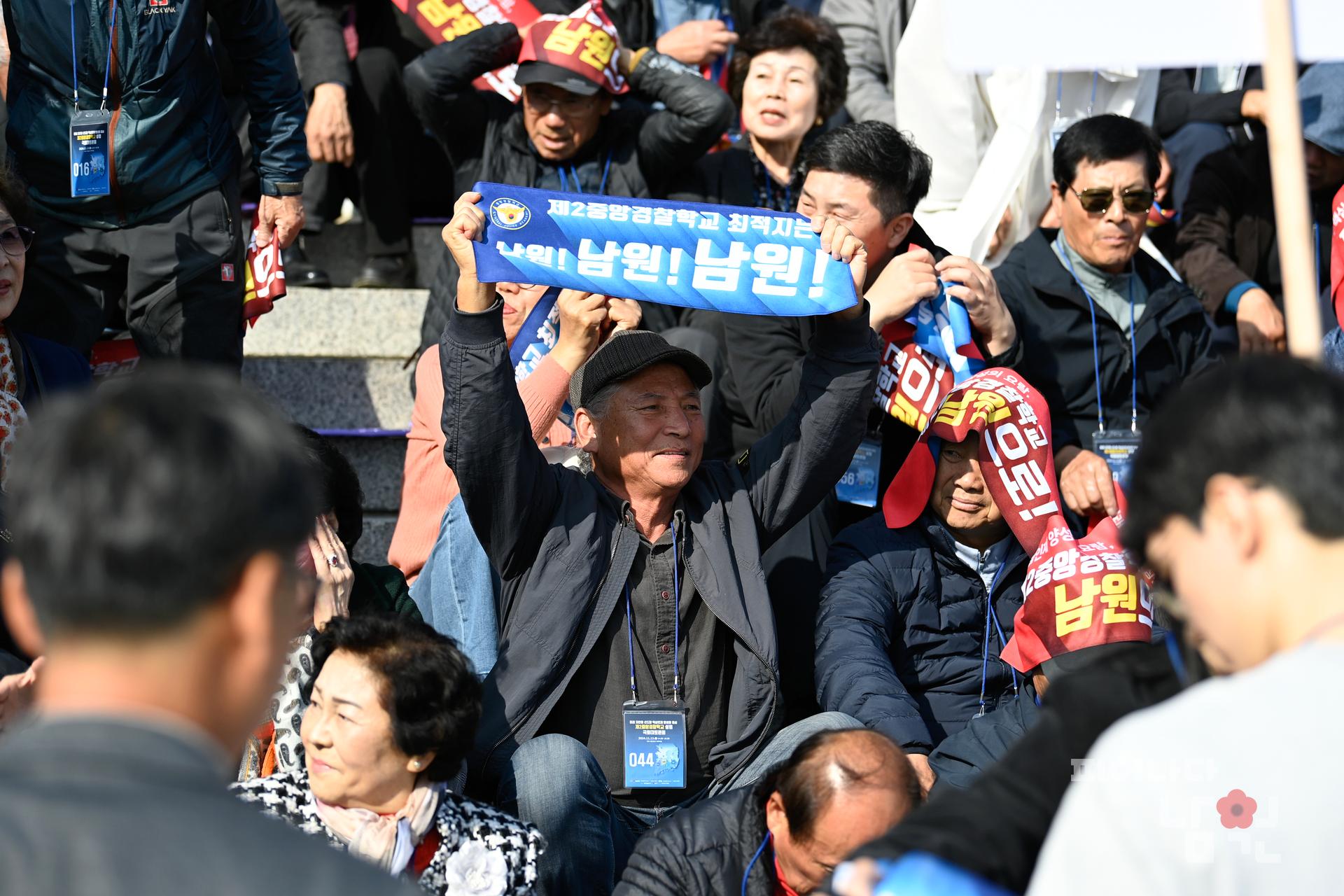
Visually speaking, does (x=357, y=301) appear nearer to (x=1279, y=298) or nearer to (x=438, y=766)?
(x=438, y=766)

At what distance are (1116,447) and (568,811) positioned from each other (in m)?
2.23

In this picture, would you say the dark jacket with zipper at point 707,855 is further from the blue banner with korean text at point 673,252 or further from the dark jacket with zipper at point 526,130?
the dark jacket with zipper at point 526,130

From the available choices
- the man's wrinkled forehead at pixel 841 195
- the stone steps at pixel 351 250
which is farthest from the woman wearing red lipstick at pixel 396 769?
the stone steps at pixel 351 250

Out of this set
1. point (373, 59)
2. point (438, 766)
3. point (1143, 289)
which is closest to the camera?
point (438, 766)

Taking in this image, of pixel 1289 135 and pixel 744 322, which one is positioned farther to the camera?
pixel 744 322

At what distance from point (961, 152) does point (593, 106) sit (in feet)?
4.88

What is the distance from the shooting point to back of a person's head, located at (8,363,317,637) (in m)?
1.35

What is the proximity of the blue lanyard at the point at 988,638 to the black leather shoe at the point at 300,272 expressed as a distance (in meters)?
2.87

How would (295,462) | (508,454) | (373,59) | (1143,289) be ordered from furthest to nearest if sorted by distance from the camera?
(373,59), (1143,289), (508,454), (295,462)

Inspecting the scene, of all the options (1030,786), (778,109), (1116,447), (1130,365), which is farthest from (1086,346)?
(1030,786)

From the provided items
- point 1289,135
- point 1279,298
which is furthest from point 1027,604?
point 1279,298

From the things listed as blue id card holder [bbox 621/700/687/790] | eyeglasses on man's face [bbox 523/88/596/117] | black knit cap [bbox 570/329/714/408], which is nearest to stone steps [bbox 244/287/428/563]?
eyeglasses on man's face [bbox 523/88/596/117]

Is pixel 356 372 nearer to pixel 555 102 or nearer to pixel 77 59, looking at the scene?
pixel 555 102

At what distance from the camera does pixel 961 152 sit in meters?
5.93
